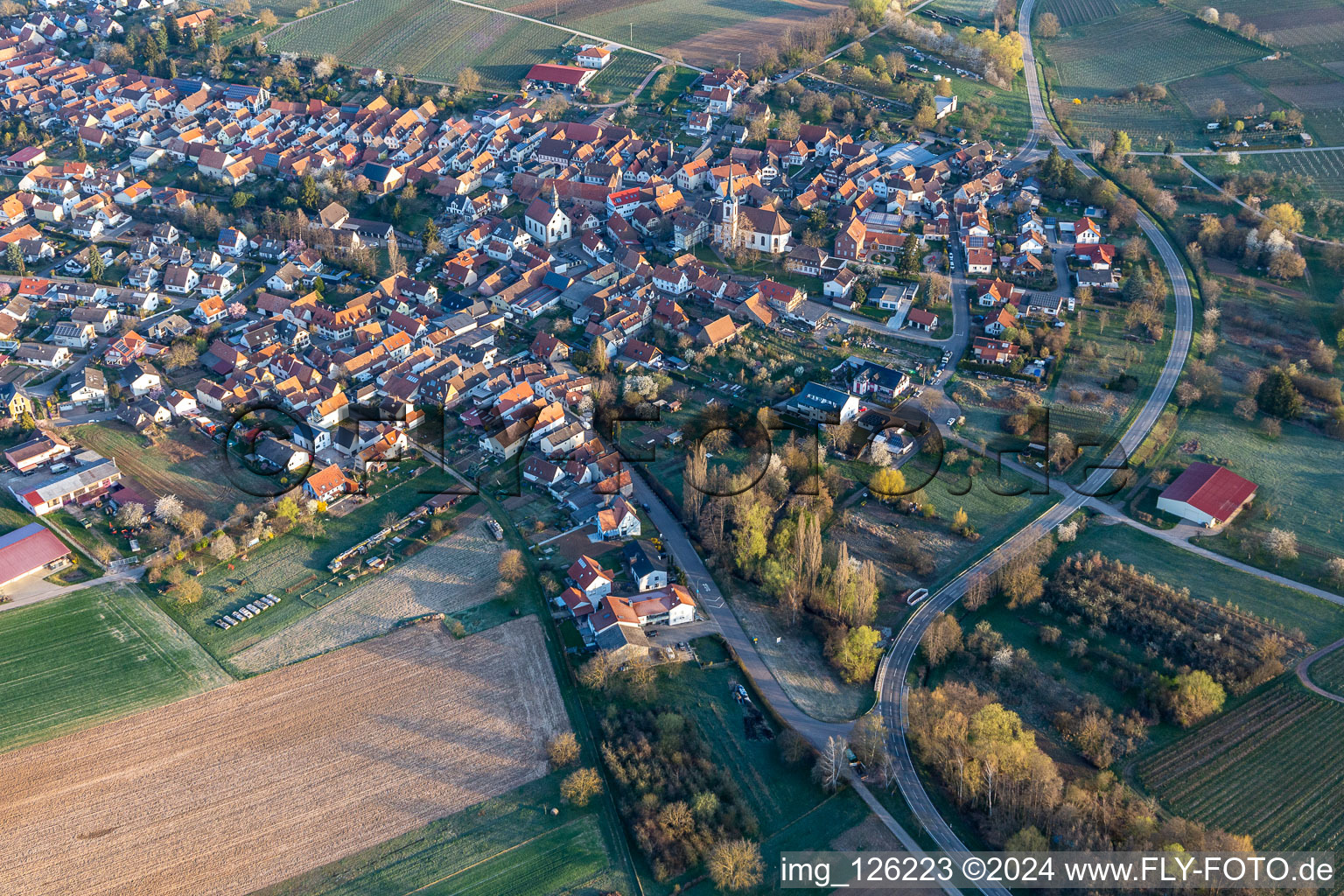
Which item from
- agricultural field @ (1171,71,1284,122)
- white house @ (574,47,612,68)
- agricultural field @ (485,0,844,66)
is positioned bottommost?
agricultural field @ (1171,71,1284,122)

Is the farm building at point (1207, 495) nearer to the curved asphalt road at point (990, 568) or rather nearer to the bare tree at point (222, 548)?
the curved asphalt road at point (990, 568)

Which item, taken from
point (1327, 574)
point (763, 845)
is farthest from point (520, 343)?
point (1327, 574)

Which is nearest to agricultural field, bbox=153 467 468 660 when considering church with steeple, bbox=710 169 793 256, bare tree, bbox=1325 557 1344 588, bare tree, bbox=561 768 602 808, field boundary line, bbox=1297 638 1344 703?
bare tree, bbox=561 768 602 808

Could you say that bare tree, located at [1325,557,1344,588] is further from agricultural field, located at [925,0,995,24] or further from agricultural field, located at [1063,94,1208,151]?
agricultural field, located at [925,0,995,24]

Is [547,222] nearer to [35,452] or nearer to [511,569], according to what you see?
[35,452]

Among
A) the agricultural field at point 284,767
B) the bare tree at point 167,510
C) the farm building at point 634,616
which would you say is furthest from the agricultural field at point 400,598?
the bare tree at point 167,510

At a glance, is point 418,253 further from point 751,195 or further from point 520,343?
point 751,195
